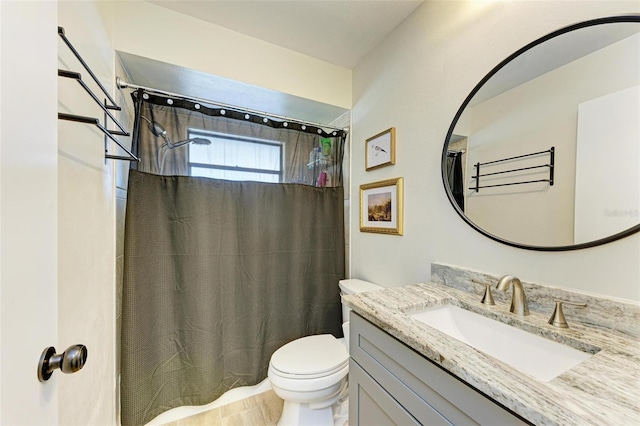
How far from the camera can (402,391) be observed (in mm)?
751

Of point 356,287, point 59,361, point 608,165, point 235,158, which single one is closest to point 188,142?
point 235,158

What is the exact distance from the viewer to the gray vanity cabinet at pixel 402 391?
0.57m

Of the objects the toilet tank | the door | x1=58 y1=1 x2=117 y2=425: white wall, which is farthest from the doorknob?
the toilet tank

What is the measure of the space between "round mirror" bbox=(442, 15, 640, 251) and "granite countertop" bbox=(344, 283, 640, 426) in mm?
288

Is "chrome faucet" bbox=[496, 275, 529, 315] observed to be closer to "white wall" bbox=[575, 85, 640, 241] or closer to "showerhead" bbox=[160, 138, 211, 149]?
"white wall" bbox=[575, 85, 640, 241]

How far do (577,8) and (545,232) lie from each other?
776mm

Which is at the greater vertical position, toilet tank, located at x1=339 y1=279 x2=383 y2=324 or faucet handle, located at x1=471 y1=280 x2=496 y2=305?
faucet handle, located at x1=471 y1=280 x2=496 y2=305

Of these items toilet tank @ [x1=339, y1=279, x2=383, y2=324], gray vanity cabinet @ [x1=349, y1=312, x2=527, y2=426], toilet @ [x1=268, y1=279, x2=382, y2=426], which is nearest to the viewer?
gray vanity cabinet @ [x1=349, y1=312, x2=527, y2=426]

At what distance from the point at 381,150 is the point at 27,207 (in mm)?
1559

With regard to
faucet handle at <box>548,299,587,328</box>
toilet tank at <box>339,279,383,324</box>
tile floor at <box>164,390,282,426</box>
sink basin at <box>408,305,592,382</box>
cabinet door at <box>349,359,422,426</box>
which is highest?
faucet handle at <box>548,299,587,328</box>

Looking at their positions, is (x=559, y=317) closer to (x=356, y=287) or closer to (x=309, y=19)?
(x=356, y=287)

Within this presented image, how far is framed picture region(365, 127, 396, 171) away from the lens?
1.50 meters

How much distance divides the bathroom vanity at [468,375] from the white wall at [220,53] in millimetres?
1504

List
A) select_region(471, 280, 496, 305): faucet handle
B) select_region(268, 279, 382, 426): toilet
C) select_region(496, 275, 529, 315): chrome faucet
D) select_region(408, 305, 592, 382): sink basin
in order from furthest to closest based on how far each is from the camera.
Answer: select_region(268, 279, 382, 426): toilet < select_region(471, 280, 496, 305): faucet handle < select_region(496, 275, 529, 315): chrome faucet < select_region(408, 305, 592, 382): sink basin
